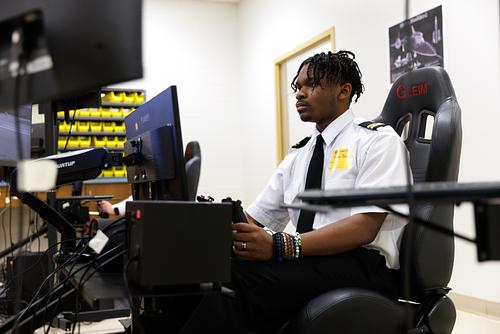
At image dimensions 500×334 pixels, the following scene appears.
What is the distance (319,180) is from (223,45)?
4583 millimetres

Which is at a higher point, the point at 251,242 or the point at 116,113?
the point at 116,113

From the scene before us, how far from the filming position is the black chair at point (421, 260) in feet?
3.76

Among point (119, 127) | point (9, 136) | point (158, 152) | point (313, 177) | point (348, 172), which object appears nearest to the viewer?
point (158, 152)

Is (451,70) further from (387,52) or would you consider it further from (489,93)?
(387,52)

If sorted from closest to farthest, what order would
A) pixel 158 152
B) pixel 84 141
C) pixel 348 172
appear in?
pixel 158 152 < pixel 348 172 < pixel 84 141

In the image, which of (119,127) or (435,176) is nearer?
(435,176)

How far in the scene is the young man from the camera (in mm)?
1229

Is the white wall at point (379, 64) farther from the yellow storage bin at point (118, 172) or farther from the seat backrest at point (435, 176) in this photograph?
the yellow storage bin at point (118, 172)

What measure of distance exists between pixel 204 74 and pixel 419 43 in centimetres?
307

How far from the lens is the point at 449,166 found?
1.28 meters

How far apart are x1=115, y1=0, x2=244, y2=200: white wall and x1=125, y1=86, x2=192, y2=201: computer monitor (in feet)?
13.9

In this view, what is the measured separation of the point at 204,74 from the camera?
5777 millimetres

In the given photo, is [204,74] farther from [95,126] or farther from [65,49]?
[65,49]

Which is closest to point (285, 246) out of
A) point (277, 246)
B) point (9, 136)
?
point (277, 246)
